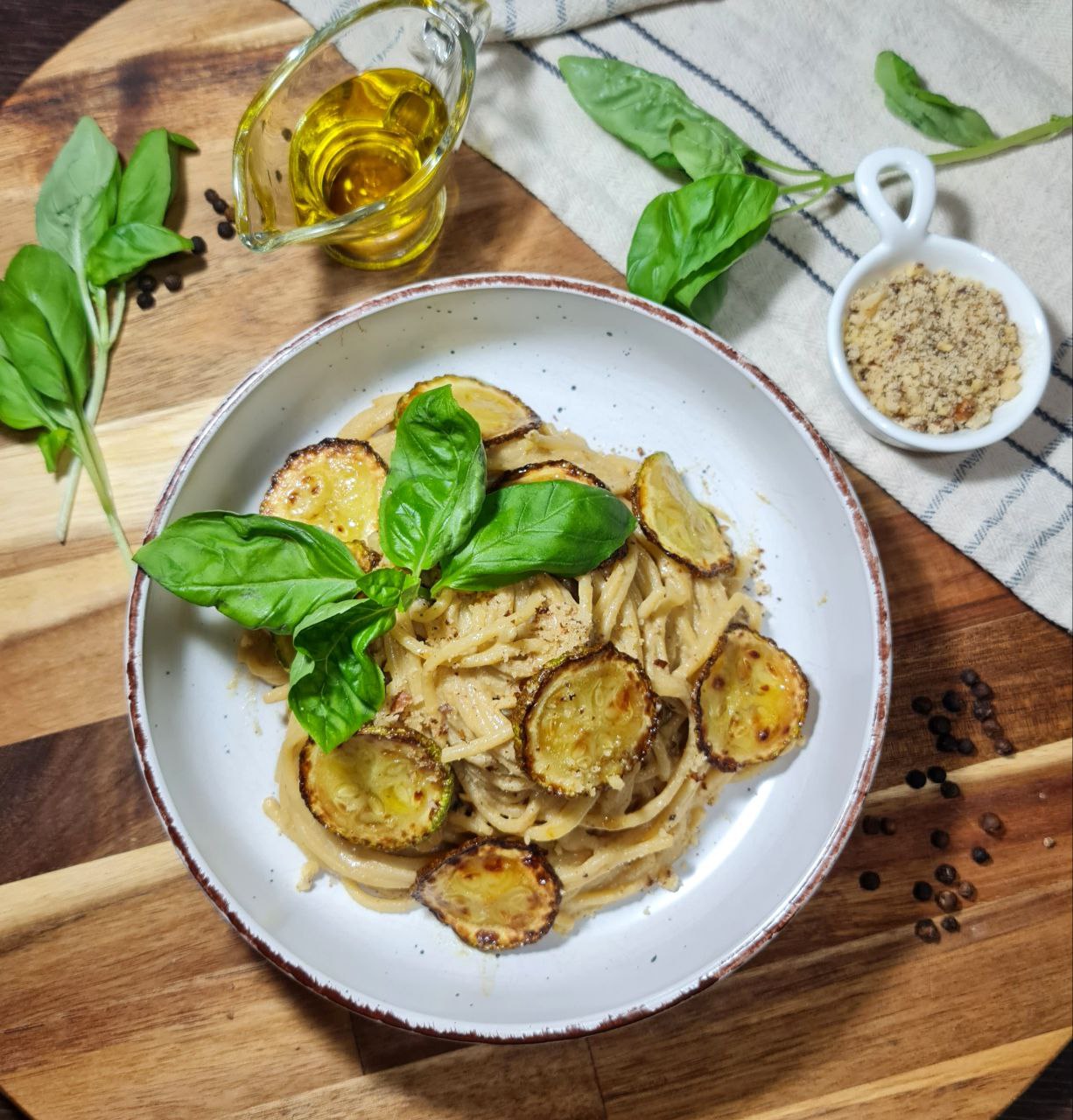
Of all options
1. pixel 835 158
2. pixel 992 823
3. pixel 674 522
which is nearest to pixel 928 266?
pixel 835 158

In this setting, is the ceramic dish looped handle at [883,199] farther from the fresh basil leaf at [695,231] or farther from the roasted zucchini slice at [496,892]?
the roasted zucchini slice at [496,892]

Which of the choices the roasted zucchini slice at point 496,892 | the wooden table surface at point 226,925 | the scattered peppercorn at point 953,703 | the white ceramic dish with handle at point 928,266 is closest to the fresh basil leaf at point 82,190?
the wooden table surface at point 226,925

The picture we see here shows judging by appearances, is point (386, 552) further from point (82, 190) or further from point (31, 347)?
point (82, 190)

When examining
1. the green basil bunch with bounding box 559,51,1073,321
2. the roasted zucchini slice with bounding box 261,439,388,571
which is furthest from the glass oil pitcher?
the roasted zucchini slice with bounding box 261,439,388,571

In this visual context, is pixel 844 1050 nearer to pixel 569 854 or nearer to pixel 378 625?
pixel 569 854

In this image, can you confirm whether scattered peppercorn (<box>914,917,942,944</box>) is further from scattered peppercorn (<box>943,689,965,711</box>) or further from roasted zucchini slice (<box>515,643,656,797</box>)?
roasted zucchini slice (<box>515,643,656,797</box>)
